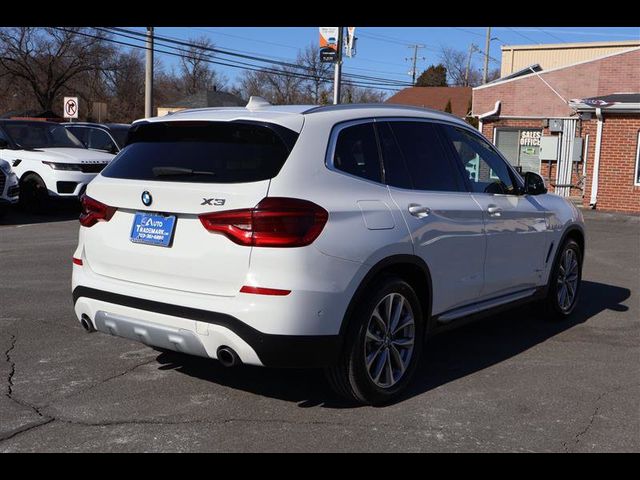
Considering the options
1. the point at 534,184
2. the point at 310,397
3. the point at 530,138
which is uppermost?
the point at 530,138

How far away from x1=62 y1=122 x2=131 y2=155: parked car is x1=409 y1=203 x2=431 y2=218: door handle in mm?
13462

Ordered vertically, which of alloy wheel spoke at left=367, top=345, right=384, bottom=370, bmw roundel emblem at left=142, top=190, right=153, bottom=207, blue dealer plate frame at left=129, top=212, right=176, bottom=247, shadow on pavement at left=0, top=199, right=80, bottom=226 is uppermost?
bmw roundel emblem at left=142, top=190, right=153, bottom=207

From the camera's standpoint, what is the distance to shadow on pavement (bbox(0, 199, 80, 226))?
1417cm

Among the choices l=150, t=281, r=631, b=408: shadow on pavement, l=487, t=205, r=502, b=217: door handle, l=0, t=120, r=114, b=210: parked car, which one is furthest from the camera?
l=0, t=120, r=114, b=210: parked car

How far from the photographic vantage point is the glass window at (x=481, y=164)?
5.67 m

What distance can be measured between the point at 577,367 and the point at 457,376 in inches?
40.5

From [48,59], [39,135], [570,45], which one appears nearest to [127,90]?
[48,59]

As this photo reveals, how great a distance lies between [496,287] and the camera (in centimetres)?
579

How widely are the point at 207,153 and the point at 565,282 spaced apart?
13.8 feet

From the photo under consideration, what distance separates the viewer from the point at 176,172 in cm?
437

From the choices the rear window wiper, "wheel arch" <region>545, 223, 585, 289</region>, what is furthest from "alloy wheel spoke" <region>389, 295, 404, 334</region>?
"wheel arch" <region>545, 223, 585, 289</region>

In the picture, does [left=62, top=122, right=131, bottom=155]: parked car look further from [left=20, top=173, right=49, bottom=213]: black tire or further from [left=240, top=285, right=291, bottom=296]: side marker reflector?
[left=240, top=285, right=291, bottom=296]: side marker reflector

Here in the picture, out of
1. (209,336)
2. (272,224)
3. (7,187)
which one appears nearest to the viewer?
(272,224)

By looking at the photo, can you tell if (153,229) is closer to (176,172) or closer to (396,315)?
(176,172)
